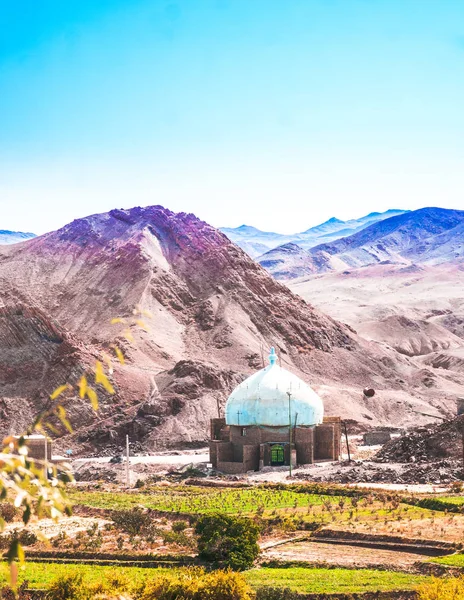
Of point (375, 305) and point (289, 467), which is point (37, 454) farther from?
point (375, 305)

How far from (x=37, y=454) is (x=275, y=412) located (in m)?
13.1

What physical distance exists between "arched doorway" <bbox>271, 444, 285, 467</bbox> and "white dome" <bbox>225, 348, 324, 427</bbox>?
1.22 meters

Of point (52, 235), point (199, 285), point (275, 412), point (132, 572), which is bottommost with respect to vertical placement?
point (132, 572)

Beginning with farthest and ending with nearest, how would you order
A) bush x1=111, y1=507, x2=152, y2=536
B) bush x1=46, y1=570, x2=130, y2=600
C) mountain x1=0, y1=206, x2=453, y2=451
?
mountain x1=0, y1=206, x2=453, y2=451 → bush x1=111, y1=507, x2=152, y2=536 → bush x1=46, y1=570, x2=130, y2=600

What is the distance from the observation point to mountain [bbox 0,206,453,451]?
225ft

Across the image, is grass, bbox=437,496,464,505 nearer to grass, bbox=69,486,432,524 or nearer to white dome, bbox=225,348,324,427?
grass, bbox=69,486,432,524

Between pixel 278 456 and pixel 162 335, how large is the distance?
4062 cm

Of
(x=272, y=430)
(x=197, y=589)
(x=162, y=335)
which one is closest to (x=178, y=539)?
(x=197, y=589)

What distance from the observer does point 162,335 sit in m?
89.9

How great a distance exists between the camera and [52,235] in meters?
115

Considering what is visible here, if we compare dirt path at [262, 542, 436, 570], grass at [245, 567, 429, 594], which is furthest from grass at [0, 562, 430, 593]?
dirt path at [262, 542, 436, 570]

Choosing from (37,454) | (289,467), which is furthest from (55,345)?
(289,467)

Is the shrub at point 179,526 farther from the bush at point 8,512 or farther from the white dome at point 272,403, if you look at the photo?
the white dome at point 272,403

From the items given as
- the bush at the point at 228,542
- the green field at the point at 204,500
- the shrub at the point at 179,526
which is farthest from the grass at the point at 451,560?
the green field at the point at 204,500
